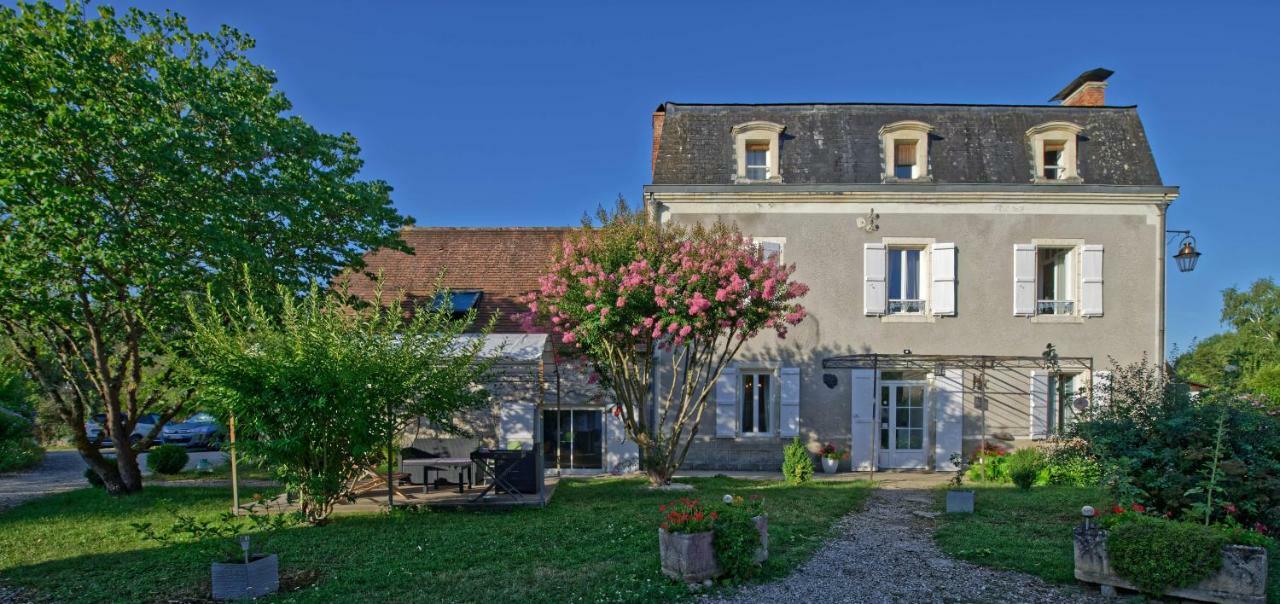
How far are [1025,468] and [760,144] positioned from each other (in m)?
8.71

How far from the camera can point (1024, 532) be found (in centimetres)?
815

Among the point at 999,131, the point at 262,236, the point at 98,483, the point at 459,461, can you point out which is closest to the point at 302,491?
the point at 459,461

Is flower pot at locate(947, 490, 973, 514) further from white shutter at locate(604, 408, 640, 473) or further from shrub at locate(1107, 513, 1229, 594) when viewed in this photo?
white shutter at locate(604, 408, 640, 473)

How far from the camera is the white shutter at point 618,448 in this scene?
50.3 ft

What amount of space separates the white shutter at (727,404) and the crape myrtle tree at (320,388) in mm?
7019

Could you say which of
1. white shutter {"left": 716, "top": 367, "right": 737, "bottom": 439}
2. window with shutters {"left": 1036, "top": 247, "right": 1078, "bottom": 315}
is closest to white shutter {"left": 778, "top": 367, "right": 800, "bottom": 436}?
white shutter {"left": 716, "top": 367, "right": 737, "bottom": 439}

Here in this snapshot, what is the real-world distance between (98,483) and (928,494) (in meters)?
15.2

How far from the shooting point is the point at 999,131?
16234 mm

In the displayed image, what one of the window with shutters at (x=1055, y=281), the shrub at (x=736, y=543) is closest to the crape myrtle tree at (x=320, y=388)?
the shrub at (x=736, y=543)

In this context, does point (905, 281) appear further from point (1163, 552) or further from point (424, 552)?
point (424, 552)

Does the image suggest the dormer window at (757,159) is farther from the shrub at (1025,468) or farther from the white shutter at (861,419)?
the shrub at (1025,468)

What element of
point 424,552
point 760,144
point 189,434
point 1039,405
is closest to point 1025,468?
point 1039,405

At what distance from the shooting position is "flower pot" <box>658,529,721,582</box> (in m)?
6.12

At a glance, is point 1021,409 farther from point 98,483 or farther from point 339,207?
point 98,483
